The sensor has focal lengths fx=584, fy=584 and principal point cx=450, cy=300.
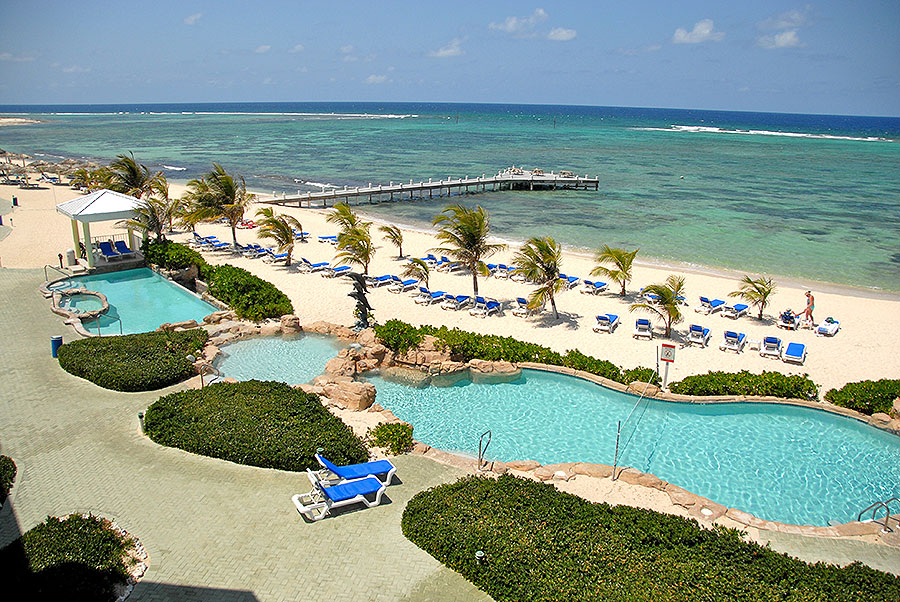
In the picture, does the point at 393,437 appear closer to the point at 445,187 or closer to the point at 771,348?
the point at 771,348

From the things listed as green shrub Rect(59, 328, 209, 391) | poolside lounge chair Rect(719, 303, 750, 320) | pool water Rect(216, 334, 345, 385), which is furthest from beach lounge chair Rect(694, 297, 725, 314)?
green shrub Rect(59, 328, 209, 391)

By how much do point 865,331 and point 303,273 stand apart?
20.2 metres

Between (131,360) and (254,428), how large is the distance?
499 centimetres

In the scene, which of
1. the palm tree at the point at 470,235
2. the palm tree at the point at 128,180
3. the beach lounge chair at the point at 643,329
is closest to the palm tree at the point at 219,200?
the palm tree at the point at 128,180

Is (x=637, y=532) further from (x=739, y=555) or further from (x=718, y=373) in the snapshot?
(x=718, y=373)

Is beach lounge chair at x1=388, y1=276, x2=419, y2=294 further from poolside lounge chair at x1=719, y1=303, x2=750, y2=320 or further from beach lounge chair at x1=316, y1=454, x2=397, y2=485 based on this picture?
beach lounge chair at x1=316, y1=454, x2=397, y2=485

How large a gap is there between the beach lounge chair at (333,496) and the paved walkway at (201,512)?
0.17 metres

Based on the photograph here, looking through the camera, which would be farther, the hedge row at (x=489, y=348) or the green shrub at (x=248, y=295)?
the green shrub at (x=248, y=295)

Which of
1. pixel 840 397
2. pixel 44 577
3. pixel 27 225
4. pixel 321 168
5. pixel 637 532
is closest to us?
pixel 44 577

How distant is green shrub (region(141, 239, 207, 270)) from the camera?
880 inches

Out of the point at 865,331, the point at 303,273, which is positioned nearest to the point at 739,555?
the point at 865,331

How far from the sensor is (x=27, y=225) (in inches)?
1216

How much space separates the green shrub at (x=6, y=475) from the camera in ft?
30.4

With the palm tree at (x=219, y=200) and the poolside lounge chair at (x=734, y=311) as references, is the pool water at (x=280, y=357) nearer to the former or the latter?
the palm tree at (x=219, y=200)
